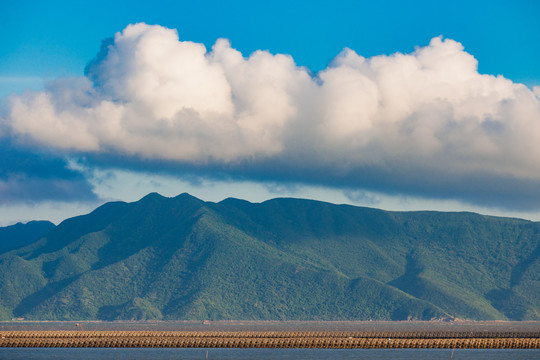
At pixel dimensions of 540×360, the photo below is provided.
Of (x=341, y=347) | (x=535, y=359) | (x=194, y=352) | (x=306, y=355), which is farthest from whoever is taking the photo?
(x=341, y=347)

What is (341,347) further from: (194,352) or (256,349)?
(194,352)

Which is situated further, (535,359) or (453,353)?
(453,353)

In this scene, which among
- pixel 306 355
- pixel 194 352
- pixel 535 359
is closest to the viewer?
pixel 535 359

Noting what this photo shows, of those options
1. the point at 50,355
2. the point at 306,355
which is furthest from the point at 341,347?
the point at 50,355

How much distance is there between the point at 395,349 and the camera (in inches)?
7490

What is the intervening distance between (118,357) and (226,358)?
75.0 ft

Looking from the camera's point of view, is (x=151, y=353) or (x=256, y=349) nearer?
(x=151, y=353)

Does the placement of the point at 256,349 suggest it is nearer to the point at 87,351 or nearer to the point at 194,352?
the point at 194,352

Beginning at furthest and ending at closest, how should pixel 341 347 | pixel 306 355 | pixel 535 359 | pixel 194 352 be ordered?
pixel 341 347 < pixel 194 352 < pixel 306 355 < pixel 535 359

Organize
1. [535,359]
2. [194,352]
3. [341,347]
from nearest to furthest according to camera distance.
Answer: [535,359] < [194,352] < [341,347]

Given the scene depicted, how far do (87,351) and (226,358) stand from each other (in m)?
40.7

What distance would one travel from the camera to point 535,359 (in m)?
158

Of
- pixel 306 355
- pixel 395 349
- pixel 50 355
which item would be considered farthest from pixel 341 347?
pixel 50 355

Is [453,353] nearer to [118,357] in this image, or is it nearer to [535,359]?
[535,359]
